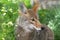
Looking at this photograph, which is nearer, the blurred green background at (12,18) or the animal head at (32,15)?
the animal head at (32,15)

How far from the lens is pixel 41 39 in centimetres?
309

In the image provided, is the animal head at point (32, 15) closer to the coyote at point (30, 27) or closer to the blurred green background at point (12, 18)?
the coyote at point (30, 27)

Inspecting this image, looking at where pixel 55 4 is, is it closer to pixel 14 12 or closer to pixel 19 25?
pixel 14 12

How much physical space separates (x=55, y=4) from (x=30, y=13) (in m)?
2.34

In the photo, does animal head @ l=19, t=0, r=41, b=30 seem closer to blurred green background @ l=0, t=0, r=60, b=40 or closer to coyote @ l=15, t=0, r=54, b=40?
coyote @ l=15, t=0, r=54, b=40

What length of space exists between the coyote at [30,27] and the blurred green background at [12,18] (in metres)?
0.18

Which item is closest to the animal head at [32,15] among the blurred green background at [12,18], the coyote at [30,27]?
the coyote at [30,27]

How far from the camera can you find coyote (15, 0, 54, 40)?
295cm

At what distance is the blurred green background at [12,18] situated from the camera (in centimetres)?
341

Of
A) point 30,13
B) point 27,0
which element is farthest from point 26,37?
point 27,0

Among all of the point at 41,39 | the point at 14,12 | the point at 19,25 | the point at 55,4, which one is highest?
the point at 55,4

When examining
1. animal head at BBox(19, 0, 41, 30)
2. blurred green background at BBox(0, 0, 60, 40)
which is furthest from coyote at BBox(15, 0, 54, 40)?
blurred green background at BBox(0, 0, 60, 40)

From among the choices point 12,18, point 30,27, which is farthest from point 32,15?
point 12,18

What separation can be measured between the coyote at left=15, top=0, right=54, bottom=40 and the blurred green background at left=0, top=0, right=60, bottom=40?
0.18 metres
